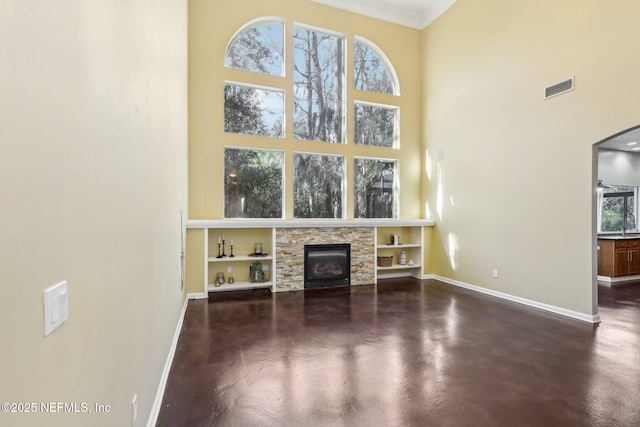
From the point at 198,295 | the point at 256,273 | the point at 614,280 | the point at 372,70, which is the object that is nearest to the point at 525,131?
the point at 372,70

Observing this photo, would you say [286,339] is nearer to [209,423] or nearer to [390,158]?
[209,423]

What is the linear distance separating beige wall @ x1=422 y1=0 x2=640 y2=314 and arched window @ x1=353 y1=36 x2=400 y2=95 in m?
0.95

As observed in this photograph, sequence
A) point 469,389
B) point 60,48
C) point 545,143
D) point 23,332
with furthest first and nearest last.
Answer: point 545,143 < point 469,389 < point 60,48 < point 23,332

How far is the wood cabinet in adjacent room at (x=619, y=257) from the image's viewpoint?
641 cm

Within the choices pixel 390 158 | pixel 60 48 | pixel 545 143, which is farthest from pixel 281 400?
pixel 390 158

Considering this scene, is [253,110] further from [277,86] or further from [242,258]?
[242,258]

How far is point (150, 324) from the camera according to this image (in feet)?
6.93

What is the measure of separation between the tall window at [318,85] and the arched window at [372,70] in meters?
0.36

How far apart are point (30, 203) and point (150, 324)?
1620 millimetres

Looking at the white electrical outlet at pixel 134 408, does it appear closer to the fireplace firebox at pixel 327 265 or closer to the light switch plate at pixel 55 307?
the light switch plate at pixel 55 307

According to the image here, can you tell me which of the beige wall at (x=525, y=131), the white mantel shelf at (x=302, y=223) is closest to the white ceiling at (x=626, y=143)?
the beige wall at (x=525, y=131)

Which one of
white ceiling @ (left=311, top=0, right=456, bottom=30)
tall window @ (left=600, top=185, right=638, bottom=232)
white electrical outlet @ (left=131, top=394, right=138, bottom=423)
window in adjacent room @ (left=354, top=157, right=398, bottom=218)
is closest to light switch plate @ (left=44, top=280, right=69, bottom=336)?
white electrical outlet @ (left=131, top=394, right=138, bottom=423)

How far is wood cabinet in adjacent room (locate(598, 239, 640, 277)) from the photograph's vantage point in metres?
6.41

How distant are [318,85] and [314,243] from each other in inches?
132
